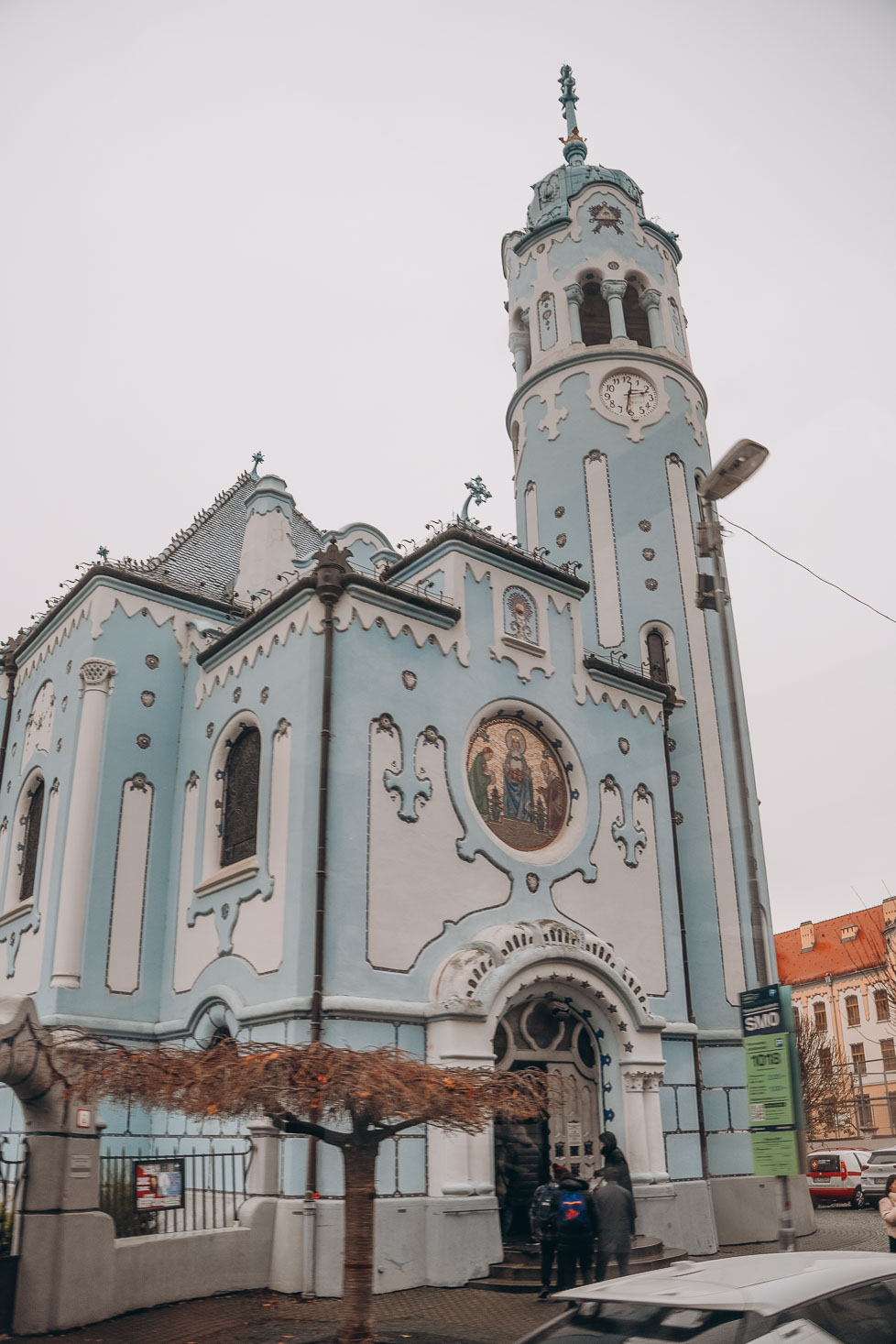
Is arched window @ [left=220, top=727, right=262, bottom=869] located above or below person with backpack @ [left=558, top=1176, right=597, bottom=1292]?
above

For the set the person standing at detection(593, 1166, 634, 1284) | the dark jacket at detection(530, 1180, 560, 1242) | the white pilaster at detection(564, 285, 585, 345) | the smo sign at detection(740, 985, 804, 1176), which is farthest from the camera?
the white pilaster at detection(564, 285, 585, 345)

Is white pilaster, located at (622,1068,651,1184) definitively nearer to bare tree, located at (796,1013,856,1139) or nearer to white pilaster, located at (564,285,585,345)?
white pilaster, located at (564,285,585,345)

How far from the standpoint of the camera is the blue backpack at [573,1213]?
1331 cm

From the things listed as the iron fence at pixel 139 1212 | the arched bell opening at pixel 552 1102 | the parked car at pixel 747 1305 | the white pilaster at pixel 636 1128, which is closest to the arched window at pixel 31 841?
the iron fence at pixel 139 1212

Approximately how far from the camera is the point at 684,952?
790 inches

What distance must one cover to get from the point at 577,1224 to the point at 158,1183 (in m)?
4.96

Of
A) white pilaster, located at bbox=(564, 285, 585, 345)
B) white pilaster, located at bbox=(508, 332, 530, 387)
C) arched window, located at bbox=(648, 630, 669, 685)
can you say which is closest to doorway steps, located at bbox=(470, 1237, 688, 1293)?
arched window, located at bbox=(648, 630, 669, 685)

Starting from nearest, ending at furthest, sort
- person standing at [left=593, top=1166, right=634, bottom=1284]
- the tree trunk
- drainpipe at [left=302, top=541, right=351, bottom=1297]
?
the tree trunk
person standing at [left=593, top=1166, right=634, bottom=1284]
drainpipe at [left=302, top=541, right=351, bottom=1297]

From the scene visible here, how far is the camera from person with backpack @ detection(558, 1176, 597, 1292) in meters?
13.3

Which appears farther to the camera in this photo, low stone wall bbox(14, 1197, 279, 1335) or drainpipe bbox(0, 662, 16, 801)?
drainpipe bbox(0, 662, 16, 801)

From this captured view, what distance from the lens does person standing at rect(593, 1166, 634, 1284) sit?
42.7 ft

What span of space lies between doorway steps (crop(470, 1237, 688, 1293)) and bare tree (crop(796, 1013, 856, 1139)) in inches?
1101

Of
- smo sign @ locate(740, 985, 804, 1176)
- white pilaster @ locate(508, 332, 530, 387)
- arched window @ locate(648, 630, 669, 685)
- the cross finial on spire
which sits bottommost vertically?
smo sign @ locate(740, 985, 804, 1176)

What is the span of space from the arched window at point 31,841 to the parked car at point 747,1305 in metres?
17.3
